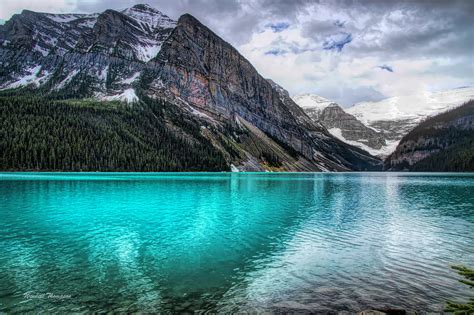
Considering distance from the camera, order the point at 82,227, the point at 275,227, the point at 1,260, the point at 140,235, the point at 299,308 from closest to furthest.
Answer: the point at 299,308 → the point at 1,260 → the point at 140,235 → the point at 82,227 → the point at 275,227

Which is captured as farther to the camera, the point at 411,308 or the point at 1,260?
the point at 1,260

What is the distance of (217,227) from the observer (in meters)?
38.1

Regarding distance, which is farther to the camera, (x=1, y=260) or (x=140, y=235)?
(x=140, y=235)

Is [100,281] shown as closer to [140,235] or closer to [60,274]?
[60,274]

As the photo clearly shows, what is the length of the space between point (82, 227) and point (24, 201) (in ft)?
87.4

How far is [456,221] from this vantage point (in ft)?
142

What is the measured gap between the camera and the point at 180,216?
148 feet

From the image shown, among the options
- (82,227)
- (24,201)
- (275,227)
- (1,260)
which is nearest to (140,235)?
(82,227)

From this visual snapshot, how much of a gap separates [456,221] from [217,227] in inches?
1136

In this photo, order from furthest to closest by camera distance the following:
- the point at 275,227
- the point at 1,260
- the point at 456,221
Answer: the point at 456,221
the point at 275,227
the point at 1,260

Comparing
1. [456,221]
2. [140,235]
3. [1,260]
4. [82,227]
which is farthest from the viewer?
[456,221]

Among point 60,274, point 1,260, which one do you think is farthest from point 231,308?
point 1,260

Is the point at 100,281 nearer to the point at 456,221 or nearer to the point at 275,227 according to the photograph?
the point at 275,227

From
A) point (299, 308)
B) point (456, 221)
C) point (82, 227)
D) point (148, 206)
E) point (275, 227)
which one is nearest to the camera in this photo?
point (299, 308)
